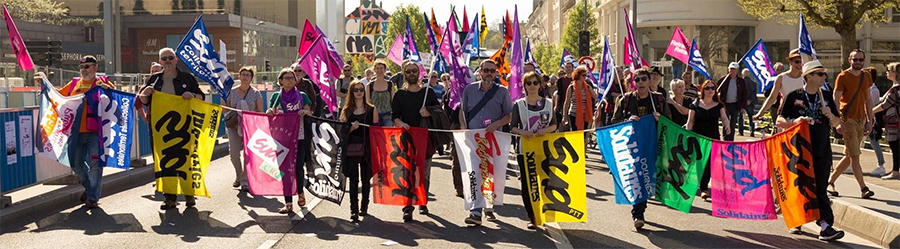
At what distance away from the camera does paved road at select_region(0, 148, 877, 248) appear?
830cm

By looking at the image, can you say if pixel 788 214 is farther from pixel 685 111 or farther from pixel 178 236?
pixel 178 236

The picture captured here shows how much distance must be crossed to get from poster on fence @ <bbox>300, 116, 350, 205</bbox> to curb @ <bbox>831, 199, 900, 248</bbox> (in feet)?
15.7

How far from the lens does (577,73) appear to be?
1415 cm

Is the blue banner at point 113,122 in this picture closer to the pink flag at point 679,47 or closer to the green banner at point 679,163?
the green banner at point 679,163

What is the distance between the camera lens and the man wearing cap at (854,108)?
10391mm

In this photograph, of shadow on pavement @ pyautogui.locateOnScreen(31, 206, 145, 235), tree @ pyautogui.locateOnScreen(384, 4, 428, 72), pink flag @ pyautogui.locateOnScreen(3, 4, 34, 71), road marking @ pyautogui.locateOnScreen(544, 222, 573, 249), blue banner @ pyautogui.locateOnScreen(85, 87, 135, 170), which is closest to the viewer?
road marking @ pyautogui.locateOnScreen(544, 222, 573, 249)

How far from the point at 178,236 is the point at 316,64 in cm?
440

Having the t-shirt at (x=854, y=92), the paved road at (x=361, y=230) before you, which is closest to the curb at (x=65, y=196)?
the paved road at (x=361, y=230)

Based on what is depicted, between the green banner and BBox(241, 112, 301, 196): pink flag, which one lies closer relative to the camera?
the green banner

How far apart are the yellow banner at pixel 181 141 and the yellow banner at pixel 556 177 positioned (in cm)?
336

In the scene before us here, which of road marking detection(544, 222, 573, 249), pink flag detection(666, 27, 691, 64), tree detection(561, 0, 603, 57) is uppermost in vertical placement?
tree detection(561, 0, 603, 57)

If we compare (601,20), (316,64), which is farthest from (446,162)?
(601,20)

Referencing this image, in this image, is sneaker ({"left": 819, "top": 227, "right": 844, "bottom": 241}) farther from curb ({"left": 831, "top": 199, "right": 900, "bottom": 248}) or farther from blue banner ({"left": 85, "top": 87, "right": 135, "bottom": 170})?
blue banner ({"left": 85, "top": 87, "right": 135, "bottom": 170})

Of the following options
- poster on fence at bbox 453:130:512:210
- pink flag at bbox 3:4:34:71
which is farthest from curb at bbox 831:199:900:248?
pink flag at bbox 3:4:34:71
